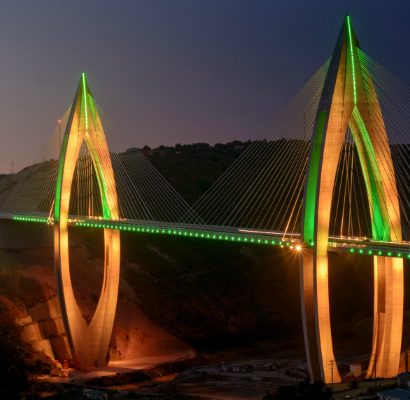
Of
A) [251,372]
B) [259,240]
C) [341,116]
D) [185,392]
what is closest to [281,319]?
[251,372]

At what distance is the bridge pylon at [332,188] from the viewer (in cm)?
2559

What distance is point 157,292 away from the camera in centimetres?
5462

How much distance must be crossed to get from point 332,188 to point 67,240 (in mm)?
18326

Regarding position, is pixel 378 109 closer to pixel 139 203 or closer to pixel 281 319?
pixel 281 319

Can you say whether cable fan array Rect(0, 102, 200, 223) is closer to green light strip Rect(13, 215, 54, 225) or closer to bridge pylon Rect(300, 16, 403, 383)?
green light strip Rect(13, 215, 54, 225)

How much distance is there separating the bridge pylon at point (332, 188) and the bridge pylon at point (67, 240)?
1576cm

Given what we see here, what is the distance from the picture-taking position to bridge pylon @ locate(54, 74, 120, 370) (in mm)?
39688

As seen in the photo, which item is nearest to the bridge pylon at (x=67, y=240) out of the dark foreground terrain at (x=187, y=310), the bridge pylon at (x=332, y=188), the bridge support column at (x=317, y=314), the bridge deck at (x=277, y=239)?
the bridge deck at (x=277, y=239)

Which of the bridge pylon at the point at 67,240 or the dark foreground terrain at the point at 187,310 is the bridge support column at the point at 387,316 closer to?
the dark foreground terrain at the point at 187,310

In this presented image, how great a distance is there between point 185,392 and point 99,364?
25.6 ft

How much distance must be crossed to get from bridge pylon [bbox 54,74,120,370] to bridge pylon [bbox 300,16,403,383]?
621 inches

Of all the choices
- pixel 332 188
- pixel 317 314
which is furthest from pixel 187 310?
pixel 332 188

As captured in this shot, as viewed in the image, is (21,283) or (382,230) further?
(21,283)

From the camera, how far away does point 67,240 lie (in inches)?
1594
